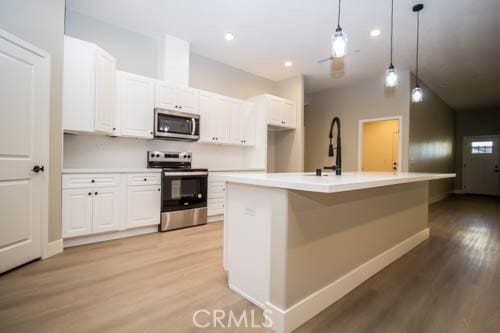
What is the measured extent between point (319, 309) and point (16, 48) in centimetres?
324

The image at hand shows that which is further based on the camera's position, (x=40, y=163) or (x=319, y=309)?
(x=40, y=163)

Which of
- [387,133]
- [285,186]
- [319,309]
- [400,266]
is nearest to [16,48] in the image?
[285,186]

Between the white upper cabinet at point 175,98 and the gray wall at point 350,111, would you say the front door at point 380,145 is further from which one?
the white upper cabinet at point 175,98

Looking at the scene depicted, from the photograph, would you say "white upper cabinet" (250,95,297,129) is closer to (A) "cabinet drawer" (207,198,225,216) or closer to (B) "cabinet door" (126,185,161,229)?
(A) "cabinet drawer" (207,198,225,216)

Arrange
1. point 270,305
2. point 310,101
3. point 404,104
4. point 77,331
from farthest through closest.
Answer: point 310,101
point 404,104
point 270,305
point 77,331

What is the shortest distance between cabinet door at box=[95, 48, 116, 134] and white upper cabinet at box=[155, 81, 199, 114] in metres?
0.62

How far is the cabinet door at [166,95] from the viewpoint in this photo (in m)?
3.65

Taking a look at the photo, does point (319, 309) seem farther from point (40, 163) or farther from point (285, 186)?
point (40, 163)

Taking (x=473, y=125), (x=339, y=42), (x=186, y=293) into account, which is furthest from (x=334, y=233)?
(x=473, y=125)

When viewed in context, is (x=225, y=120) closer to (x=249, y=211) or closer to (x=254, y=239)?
(x=249, y=211)

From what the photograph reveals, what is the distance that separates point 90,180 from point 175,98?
1.67 metres

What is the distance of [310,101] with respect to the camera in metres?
6.71

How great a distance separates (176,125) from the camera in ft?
12.4

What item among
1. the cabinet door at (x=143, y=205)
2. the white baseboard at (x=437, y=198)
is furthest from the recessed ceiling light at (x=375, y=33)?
the white baseboard at (x=437, y=198)
